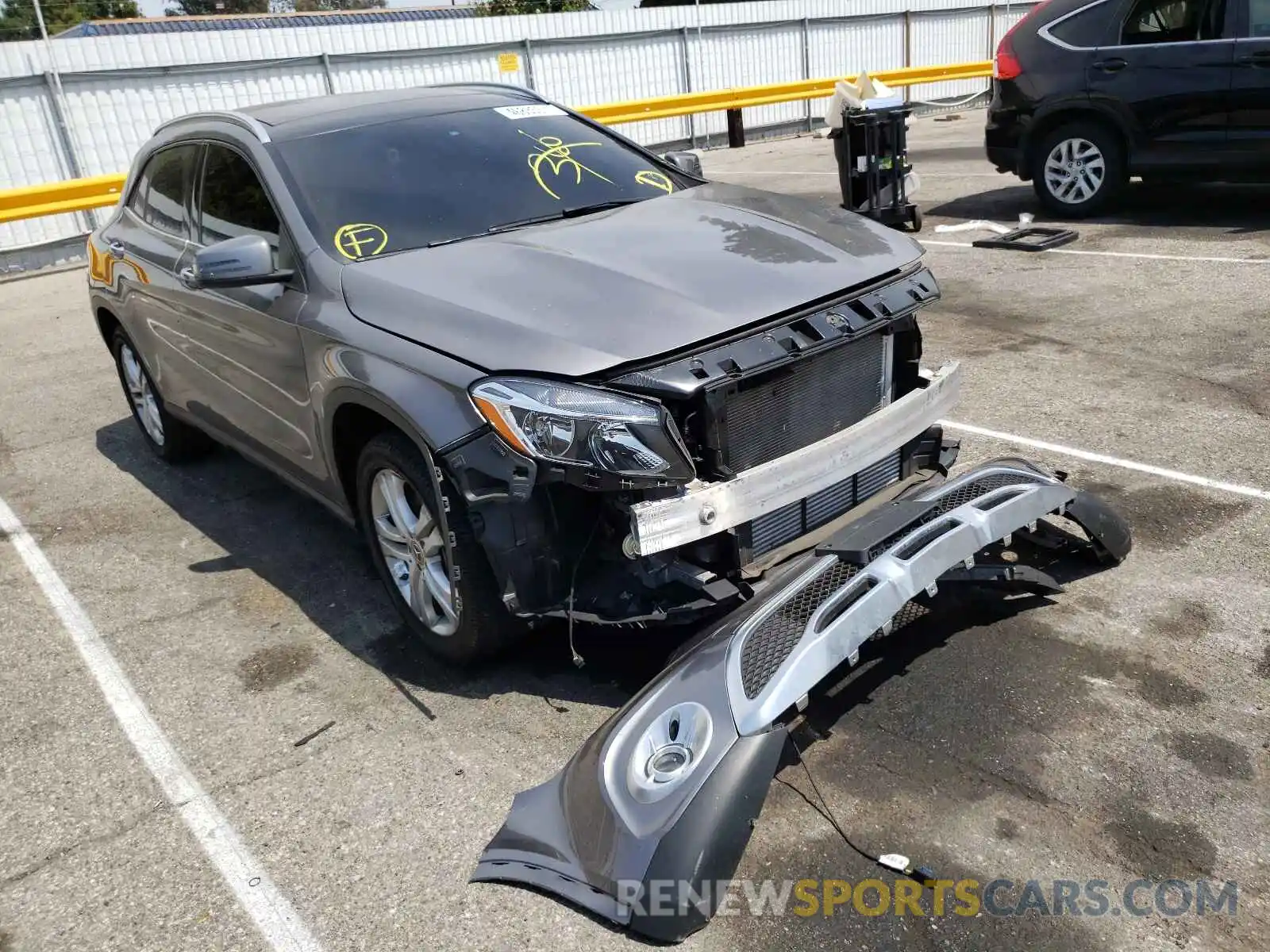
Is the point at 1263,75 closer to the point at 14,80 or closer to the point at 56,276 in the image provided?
the point at 56,276

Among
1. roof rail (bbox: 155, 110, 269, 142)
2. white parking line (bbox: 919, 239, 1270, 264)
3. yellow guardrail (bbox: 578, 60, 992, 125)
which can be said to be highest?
roof rail (bbox: 155, 110, 269, 142)

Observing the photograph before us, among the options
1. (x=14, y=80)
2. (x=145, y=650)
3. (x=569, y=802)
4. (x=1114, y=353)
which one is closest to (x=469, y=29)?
(x=14, y=80)

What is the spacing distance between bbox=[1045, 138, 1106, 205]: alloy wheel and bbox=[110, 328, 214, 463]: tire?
7585 mm

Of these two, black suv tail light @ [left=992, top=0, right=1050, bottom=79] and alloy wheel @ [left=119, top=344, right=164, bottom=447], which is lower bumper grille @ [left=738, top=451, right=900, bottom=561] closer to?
alloy wheel @ [left=119, top=344, right=164, bottom=447]

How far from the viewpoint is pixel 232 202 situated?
14.9ft

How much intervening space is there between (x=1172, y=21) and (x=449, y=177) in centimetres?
720

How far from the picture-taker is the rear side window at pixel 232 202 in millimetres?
4227

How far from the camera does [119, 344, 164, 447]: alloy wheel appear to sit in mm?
6039

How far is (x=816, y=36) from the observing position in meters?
22.4

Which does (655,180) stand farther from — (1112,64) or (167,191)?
(1112,64)

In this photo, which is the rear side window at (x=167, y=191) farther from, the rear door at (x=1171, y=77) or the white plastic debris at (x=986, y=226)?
the rear door at (x=1171, y=77)

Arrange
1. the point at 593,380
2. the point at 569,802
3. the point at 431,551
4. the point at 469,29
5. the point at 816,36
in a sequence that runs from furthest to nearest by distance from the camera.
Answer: the point at 816,36 < the point at 469,29 < the point at 431,551 < the point at 593,380 < the point at 569,802

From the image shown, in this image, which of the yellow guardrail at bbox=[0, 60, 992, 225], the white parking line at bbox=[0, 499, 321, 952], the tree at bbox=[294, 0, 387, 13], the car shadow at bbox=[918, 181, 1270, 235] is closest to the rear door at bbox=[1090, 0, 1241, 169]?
the car shadow at bbox=[918, 181, 1270, 235]

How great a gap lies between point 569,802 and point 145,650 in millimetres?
2251
